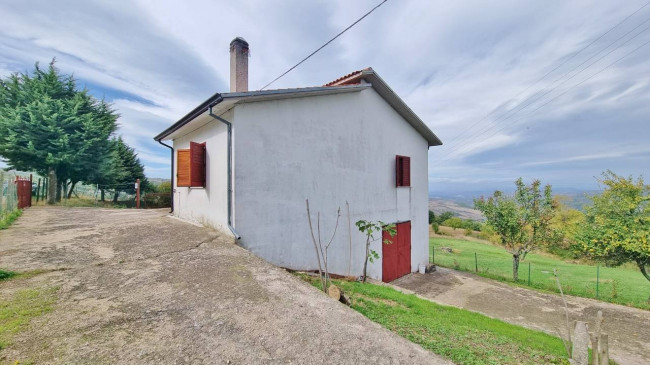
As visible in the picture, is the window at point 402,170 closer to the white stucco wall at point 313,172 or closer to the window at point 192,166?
the white stucco wall at point 313,172

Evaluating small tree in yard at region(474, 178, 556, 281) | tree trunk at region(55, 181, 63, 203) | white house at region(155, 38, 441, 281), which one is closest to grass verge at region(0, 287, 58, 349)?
white house at region(155, 38, 441, 281)

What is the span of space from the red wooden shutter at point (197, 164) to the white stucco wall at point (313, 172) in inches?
78.4

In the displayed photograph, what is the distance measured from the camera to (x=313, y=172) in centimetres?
737

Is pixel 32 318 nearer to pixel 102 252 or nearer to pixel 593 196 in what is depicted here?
pixel 102 252

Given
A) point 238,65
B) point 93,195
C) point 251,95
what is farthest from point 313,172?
point 93,195

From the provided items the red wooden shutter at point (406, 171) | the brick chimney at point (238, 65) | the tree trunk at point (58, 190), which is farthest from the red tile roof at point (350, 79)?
the tree trunk at point (58, 190)

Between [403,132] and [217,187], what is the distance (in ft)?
26.1

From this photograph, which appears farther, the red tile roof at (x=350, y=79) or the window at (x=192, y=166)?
the red tile roof at (x=350, y=79)

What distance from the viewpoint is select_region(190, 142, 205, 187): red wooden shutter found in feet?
23.3

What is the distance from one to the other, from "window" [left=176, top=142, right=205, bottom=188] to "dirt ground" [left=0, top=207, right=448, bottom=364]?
236cm

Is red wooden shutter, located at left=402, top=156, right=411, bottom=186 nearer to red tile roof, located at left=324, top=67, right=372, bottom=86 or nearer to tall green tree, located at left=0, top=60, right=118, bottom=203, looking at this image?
red tile roof, located at left=324, top=67, right=372, bottom=86

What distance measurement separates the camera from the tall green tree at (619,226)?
9.96m

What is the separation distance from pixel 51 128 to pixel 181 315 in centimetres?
1804

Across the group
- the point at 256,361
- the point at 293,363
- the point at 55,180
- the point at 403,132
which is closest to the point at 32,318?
the point at 256,361
